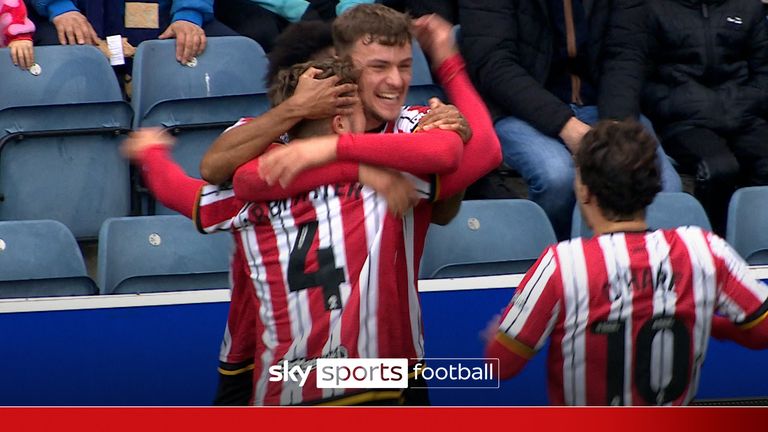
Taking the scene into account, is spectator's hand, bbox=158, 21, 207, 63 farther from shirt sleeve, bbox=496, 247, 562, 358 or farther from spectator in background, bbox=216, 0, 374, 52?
shirt sleeve, bbox=496, 247, 562, 358

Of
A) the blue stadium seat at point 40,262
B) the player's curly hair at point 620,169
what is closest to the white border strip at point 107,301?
the blue stadium seat at point 40,262

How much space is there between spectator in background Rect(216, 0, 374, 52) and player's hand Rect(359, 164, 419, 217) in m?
1.60

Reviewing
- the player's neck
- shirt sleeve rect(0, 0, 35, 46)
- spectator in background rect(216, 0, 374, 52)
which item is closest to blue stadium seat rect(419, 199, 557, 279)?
the player's neck

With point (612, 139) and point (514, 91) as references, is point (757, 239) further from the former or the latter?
point (612, 139)

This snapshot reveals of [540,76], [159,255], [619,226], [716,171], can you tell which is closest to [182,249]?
[159,255]

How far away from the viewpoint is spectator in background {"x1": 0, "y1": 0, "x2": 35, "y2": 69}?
2.59 meters

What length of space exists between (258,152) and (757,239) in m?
1.17

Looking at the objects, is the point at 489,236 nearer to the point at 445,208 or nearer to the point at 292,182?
→ the point at 445,208

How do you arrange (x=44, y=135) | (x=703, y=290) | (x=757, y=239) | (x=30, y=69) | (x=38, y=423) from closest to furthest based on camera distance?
(x=38, y=423), (x=703, y=290), (x=757, y=239), (x=44, y=135), (x=30, y=69)

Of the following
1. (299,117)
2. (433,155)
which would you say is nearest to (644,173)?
(433,155)

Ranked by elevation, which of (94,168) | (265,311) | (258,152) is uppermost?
(258,152)

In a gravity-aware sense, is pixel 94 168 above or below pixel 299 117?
below

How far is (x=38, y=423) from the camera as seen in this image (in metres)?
1.30

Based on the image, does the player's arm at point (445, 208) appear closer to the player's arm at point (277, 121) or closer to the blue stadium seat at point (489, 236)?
the player's arm at point (277, 121)
